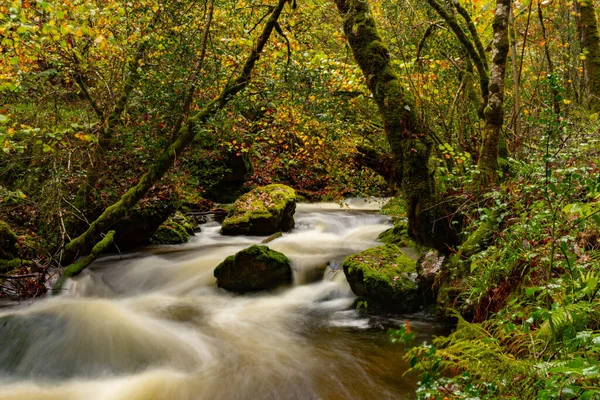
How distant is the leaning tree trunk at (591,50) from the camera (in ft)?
22.3

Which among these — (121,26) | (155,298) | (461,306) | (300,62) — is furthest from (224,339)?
(121,26)

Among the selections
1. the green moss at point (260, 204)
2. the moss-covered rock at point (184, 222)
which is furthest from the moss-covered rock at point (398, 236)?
the moss-covered rock at point (184, 222)

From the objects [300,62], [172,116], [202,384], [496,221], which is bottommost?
[202,384]

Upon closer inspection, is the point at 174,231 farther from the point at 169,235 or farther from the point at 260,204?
the point at 260,204

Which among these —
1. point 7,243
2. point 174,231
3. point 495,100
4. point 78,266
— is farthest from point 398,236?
point 7,243

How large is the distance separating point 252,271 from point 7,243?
4.37 meters

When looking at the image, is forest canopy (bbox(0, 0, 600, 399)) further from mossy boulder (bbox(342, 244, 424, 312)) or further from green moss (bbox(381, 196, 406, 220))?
mossy boulder (bbox(342, 244, 424, 312))

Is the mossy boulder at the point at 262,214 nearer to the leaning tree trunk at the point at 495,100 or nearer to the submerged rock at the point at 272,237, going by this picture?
the submerged rock at the point at 272,237

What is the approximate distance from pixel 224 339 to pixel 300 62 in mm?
4997

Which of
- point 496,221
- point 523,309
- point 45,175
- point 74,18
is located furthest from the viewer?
point 45,175

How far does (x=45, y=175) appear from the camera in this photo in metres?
8.04

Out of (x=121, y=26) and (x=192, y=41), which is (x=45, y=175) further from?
(x=192, y=41)

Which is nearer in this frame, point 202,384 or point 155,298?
point 202,384

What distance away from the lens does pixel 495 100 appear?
15.5 ft
